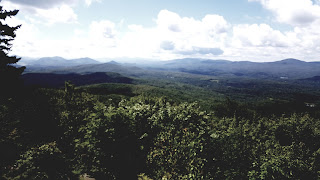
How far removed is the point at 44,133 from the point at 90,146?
39.6 feet

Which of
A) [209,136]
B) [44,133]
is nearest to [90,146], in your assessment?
[209,136]

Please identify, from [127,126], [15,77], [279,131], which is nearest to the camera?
[127,126]

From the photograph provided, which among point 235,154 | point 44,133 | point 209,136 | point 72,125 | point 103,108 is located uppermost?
point 103,108

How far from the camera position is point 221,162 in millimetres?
9094

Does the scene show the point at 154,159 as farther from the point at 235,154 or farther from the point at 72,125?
Result: the point at 72,125

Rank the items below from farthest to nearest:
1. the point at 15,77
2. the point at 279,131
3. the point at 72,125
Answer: the point at 279,131 < the point at 15,77 < the point at 72,125

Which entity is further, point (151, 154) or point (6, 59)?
point (6, 59)

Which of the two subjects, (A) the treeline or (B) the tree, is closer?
(A) the treeline

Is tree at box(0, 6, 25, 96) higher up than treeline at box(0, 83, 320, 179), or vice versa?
tree at box(0, 6, 25, 96)

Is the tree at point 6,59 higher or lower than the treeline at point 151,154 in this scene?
higher

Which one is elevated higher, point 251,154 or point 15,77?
point 15,77

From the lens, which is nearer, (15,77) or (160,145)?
(160,145)

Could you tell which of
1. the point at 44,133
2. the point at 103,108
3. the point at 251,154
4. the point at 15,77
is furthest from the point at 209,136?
the point at 15,77

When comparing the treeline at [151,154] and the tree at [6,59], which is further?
the tree at [6,59]
